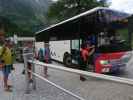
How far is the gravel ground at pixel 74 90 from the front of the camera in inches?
141

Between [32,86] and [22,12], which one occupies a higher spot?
[22,12]

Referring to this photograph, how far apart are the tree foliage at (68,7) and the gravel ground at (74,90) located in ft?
129

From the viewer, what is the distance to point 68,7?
161 feet

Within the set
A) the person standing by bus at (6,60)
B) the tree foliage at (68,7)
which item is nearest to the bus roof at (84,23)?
the person standing by bus at (6,60)

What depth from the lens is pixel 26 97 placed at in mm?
7730

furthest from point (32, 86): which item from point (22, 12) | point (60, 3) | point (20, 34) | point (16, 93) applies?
point (22, 12)

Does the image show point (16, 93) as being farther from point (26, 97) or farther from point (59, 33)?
point (59, 33)

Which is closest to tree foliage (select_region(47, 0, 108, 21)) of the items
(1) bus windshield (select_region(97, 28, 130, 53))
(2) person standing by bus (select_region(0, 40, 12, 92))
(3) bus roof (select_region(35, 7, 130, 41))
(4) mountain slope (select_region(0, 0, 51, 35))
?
(4) mountain slope (select_region(0, 0, 51, 35))

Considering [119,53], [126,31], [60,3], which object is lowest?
[119,53]

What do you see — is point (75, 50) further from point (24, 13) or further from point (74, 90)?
point (24, 13)

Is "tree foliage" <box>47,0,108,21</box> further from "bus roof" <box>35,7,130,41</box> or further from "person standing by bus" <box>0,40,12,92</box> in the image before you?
"person standing by bus" <box>0,40,12,92</box>

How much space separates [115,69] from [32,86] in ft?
→ 15.4

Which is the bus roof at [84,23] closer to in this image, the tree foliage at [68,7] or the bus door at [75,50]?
the bus door at [75,50]

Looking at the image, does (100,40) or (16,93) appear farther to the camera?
(100,40)
